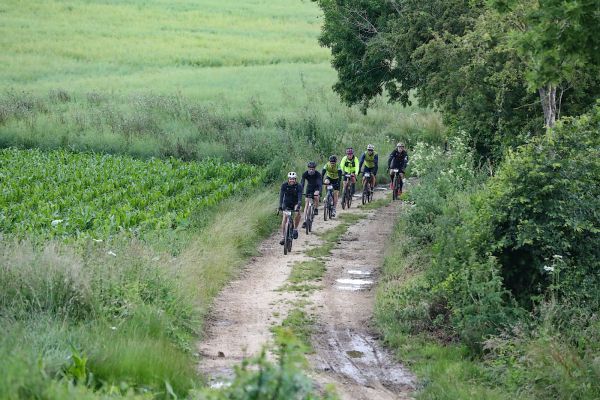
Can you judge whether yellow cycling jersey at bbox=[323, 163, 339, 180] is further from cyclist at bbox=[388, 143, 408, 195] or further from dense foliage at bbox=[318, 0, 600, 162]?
dense foliage at bbox=[318, 0, 600, 162]

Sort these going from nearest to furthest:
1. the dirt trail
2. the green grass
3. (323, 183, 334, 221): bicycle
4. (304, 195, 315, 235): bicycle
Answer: the dirt trail → (304, 195, 315, 235): bicycle → (323, 183, 334, 221): bicycle → the green grass

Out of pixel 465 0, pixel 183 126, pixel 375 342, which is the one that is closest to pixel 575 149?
pixel 375 342

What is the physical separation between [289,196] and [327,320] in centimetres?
661

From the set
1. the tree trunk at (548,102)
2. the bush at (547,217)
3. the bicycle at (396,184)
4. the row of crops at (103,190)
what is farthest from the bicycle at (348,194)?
the bush at (547,217)

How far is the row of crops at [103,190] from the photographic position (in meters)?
20.0

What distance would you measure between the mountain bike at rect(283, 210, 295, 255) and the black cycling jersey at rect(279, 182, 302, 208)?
0.66ft

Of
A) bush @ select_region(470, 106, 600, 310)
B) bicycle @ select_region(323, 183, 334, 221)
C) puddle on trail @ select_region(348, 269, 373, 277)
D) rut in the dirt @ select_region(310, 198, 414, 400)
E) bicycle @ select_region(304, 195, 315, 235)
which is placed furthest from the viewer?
bicycle @ select_region(323, 183, 334, 221)

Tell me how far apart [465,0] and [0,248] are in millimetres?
17177

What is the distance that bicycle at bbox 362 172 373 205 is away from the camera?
29641mm

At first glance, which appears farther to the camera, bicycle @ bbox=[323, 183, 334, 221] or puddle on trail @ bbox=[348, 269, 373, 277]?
bicycle @ bbox=[323, 183, 334, 221]

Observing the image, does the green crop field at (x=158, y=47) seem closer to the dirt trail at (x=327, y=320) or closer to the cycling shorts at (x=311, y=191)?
the cycling shorts at (x=311, y=191)

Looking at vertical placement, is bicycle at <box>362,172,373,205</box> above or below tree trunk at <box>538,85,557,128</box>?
below

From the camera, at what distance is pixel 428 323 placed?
606 inches

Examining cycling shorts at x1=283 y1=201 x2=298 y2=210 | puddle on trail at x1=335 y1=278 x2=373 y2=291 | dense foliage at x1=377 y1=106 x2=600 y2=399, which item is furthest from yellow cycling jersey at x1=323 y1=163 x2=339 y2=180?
dense foliage at x1=377 y1=106 x2=600 y2=399
